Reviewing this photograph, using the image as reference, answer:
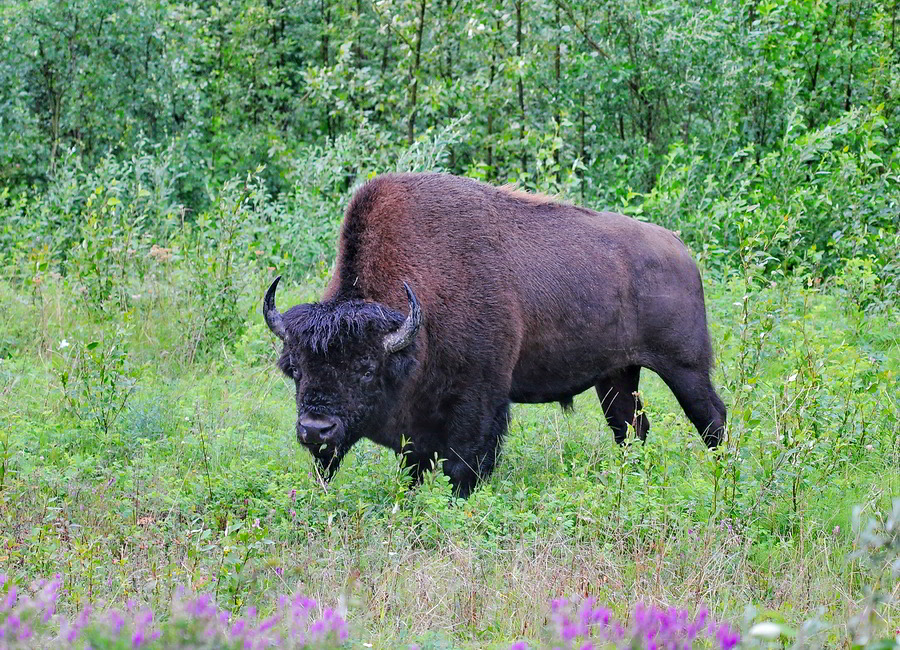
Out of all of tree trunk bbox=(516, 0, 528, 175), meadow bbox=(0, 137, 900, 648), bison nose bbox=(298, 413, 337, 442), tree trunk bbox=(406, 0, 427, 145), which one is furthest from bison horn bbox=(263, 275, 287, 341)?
tree trunk bbox=(516, 0, 528, 175)

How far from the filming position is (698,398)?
7.28 metres

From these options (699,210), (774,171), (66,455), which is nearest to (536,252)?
(66,455)

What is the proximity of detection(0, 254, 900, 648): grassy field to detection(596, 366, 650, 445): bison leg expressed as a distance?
153mm

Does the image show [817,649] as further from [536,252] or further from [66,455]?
[66,455]

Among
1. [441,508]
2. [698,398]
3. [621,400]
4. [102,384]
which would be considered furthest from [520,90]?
[441,508]

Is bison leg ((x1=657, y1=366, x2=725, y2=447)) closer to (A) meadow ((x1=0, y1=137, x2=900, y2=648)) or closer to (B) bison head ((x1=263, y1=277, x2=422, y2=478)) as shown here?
(A) meadow ((x1=0, y1=137, x2=900, y2=648))

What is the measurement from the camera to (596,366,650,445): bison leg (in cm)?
766

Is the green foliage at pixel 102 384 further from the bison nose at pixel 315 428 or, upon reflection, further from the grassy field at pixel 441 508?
the bison nose at pixel 315 428

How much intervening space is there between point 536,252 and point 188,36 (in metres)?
9.42

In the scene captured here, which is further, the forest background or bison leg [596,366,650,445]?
bison leg [596,366,650,445]

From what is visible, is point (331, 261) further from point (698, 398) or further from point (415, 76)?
point (698, 398)

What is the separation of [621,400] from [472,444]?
1856 millimetres

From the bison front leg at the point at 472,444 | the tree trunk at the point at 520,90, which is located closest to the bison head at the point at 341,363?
the bison front leg at the point at 472,444

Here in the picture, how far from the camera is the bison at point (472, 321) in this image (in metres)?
5.81
